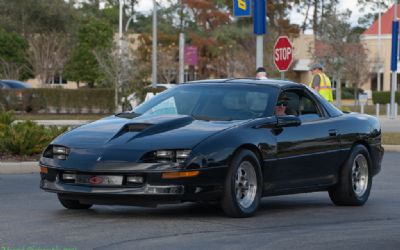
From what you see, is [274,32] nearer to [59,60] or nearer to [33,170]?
[59,60]

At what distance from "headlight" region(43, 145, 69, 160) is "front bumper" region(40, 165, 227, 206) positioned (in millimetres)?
138

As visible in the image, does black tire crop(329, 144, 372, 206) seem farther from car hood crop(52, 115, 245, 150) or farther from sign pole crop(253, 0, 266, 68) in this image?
sign pole crop(253, 0, 266, 68)

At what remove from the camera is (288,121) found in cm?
998

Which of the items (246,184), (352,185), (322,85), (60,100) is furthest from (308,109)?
(60,100)

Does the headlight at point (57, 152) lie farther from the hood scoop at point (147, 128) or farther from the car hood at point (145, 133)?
the hood scoop at point (147, 128)

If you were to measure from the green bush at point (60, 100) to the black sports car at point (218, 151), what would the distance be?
87.2 ft

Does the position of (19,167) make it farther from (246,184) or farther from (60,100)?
(60,100)

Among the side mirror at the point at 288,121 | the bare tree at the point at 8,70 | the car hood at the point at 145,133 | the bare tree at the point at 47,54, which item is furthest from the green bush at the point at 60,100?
the car hood at the point at 145,133

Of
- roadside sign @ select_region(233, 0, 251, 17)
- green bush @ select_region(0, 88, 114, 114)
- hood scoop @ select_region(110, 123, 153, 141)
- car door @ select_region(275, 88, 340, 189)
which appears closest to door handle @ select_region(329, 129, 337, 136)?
car door @ select_region(275, 88, 340, 189)

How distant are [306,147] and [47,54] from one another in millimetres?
52525

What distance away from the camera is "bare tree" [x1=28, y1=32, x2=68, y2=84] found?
61438 mm

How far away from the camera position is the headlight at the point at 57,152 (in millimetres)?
9195

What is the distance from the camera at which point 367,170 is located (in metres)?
11.3

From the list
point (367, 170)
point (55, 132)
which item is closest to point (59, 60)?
point (55, 132)
